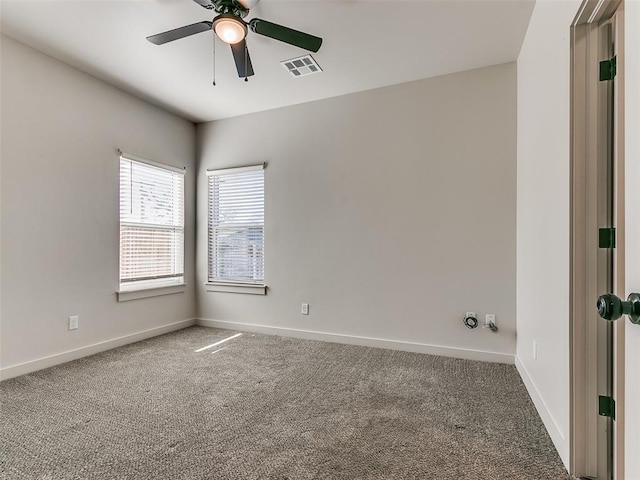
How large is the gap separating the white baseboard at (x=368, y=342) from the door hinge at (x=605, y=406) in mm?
1546

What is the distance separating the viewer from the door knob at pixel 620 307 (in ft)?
2.32

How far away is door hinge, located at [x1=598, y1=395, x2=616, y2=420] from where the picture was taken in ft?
4.95

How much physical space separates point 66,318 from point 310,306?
2362 millimetres

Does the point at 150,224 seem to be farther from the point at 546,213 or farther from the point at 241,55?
the point at 546,213

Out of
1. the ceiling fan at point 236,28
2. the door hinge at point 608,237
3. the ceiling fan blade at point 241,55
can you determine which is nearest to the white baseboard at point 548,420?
the door hinge at point 608,237

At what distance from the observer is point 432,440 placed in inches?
73.2

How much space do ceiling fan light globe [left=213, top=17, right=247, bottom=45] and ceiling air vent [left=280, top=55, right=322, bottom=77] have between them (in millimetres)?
977

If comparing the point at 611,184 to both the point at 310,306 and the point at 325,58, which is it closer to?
the point at 325,58

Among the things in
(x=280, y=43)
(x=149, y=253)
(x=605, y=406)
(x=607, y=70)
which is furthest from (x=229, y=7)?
(x=605, y=406)

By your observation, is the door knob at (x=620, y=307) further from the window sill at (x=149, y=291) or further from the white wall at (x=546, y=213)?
the window sill at (x=149, y=291)

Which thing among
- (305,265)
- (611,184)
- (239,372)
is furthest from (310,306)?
(611,184)

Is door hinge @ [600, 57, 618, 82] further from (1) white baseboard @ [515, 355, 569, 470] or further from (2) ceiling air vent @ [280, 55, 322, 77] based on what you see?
(2) ceiling air vent @ [280, 55, 322, 77]
